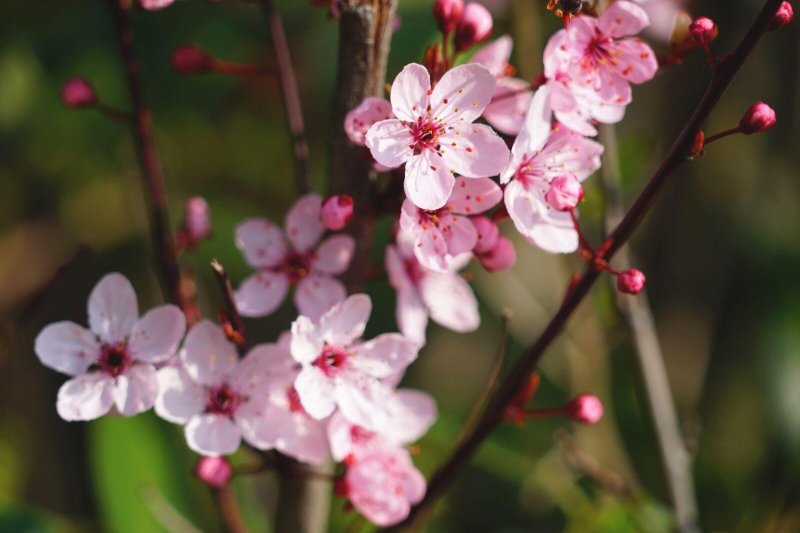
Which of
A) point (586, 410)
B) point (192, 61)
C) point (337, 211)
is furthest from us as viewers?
point (192, 61)

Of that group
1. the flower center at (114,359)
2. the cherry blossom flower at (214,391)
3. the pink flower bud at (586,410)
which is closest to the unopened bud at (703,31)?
the pink flower bud at (586,410)

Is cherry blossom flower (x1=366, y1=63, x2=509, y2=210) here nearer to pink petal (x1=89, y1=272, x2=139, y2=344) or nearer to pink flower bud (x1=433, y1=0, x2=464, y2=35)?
pink flower bud (x1=433, y1=0, x2=464, y2=35)

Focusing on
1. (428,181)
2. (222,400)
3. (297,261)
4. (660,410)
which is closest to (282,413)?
(222,400)

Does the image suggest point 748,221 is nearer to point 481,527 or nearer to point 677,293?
point 677,293

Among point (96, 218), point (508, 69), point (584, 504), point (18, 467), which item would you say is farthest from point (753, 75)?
point (18, 467)

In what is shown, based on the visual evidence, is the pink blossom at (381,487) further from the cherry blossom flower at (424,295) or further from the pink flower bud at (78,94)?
the pink flower bud at (78,94)

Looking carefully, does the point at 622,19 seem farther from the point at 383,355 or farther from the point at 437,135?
the point at 383,355
